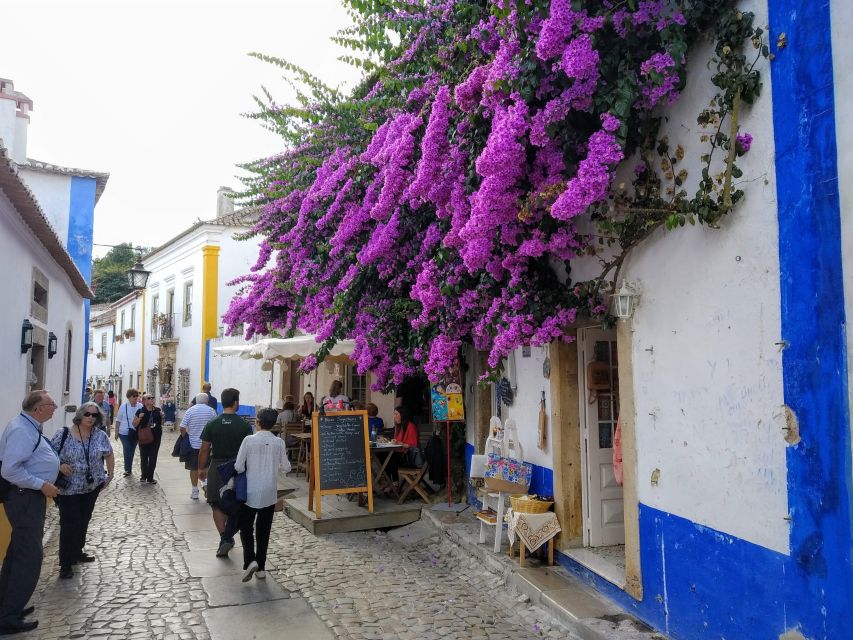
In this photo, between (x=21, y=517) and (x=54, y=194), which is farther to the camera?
(x=54, y=194)

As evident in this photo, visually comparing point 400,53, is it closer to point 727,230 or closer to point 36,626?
point 727,230

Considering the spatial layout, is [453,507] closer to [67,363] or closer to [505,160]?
[505,160]

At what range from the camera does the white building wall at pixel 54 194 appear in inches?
623

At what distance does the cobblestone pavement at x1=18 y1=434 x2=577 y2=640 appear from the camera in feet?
16.3

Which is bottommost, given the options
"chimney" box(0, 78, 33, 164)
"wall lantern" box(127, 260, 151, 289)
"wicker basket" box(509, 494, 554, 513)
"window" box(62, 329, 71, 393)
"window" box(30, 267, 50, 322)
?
"wicker basket" box(509, 494, 554, 513)

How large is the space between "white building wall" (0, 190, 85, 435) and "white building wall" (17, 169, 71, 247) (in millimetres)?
5668

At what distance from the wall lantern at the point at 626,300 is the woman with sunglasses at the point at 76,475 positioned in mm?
4914

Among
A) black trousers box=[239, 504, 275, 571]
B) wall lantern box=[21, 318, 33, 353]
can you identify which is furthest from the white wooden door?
wall lantern box=[21, 318, 33, 353]

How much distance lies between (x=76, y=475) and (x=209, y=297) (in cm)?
1842

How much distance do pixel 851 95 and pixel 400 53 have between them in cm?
485

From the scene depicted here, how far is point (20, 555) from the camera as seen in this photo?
4816 mm

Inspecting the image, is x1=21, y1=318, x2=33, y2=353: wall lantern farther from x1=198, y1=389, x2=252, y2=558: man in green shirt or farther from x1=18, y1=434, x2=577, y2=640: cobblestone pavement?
x1=198, y1=389, x2=252, y2=558: man in green shirt

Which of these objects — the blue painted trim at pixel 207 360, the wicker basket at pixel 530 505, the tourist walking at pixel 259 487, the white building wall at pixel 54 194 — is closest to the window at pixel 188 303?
the blue painted trim at pixel 207 360

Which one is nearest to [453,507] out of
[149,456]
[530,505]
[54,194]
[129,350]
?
[530,505]
